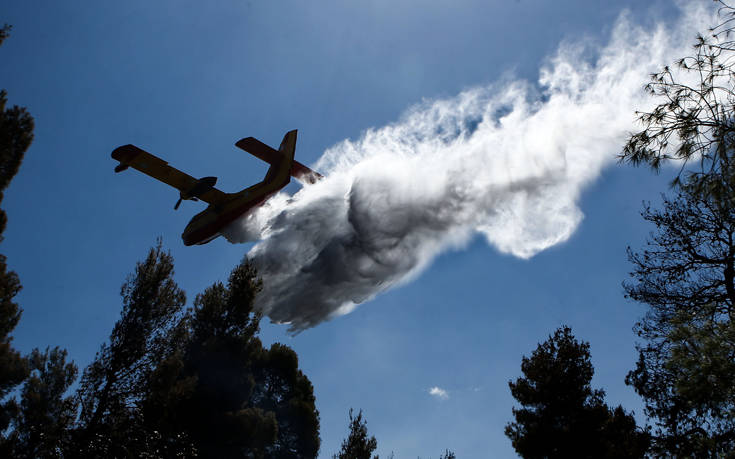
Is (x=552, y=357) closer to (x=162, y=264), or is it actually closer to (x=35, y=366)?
(x=162, y=264)

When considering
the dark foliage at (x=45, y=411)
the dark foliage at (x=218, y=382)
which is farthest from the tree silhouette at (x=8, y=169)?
the dark foliage at (x=218, y=382)

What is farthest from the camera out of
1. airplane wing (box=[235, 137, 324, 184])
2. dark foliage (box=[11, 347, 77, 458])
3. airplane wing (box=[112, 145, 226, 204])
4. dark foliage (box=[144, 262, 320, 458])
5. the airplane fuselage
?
airplane wing (box=[235, 137, 324, 184])

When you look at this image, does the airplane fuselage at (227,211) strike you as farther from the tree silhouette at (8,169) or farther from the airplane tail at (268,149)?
the tree silhouette at (8,169)

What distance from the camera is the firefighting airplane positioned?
26.9 meters

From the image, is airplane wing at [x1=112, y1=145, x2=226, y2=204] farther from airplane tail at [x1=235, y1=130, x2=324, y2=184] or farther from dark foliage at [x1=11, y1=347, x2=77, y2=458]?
dark foliage at [x1=11, y1=347, x2=77, y2=458]

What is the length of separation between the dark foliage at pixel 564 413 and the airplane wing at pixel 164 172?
810 inches

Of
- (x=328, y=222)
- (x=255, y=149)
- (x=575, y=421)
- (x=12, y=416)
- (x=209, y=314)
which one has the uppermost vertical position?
(x=255, y=149)

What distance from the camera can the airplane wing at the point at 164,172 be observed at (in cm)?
2670

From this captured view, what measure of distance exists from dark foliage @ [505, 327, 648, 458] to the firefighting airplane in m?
18.9

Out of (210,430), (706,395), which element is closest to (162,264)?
(210,430)

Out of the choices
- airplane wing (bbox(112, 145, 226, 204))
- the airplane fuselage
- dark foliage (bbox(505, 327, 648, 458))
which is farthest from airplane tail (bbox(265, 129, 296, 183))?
dark foliage (bbox(505, 327, 648, 458))

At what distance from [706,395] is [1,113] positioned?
18943mm

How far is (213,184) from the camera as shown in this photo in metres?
26.8

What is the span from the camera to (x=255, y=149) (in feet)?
101
